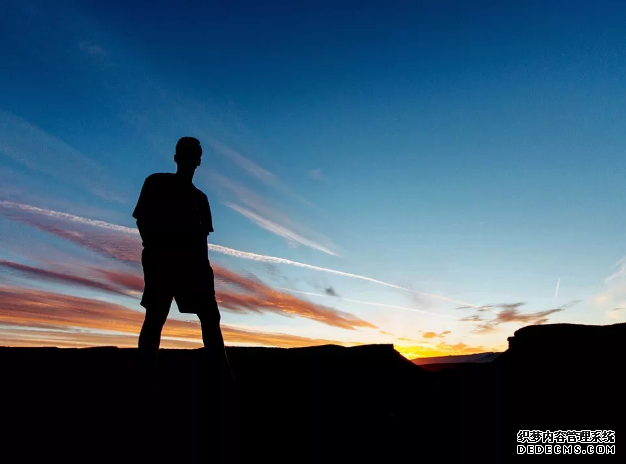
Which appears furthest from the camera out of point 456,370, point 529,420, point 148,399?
point 456,370

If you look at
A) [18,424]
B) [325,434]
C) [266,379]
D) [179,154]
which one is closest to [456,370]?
[266,379]

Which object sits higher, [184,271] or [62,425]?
[184,271]

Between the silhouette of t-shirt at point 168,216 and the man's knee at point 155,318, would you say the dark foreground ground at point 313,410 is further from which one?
the silhouette of t-shirt at point 168,216

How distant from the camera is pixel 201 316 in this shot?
12.3 ft

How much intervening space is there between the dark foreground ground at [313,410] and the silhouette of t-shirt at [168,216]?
120 cm

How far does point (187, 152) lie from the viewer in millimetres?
3848

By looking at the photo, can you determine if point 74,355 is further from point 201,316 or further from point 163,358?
point 201,316

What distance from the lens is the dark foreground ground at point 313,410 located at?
2.42 m

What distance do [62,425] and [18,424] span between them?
0.90ft

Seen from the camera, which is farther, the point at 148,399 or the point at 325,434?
the point at 148,399

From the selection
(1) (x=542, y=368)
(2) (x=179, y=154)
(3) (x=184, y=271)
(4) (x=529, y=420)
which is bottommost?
(4) (x=529, y=420)

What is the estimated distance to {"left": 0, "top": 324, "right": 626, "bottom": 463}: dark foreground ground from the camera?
7.95 feet

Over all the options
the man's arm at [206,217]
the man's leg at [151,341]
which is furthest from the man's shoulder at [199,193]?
the man's leg at [151,341]

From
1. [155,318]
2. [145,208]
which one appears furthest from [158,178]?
[155,318]
